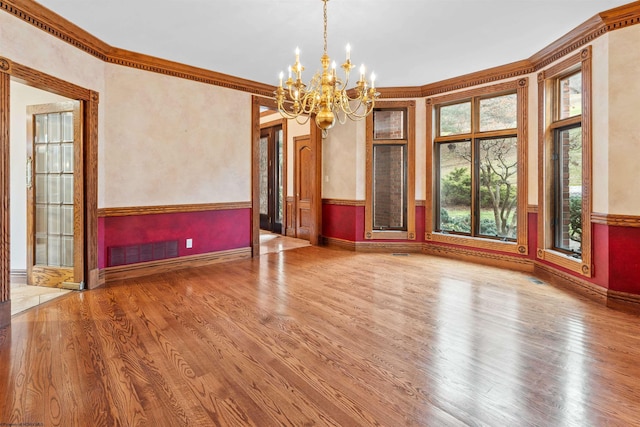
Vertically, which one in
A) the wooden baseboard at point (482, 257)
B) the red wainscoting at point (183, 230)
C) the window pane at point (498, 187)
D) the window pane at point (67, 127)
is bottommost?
the wooden baseboard at point (482, 257)

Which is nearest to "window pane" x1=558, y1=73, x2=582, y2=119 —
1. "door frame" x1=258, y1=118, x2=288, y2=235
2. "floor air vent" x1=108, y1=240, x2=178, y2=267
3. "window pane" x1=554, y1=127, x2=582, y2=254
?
"window pane" x1=554, y1=127, x2=582, y2=254

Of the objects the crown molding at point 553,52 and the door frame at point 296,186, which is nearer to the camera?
the crown molding at point 553,52

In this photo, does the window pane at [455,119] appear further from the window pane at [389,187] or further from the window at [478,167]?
the window pane at [389,187]

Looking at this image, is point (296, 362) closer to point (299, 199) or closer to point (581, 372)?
point (581, 372)

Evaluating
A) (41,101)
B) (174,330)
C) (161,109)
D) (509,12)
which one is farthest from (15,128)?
(509,12)

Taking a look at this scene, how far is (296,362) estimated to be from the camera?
2400 mm

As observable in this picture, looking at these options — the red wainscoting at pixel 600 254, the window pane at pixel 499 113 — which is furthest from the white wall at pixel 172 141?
the red wainscoting at pixel 600 254

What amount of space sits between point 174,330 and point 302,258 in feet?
9.94

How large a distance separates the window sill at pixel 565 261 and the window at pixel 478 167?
634mm

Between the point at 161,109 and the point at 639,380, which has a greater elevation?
the point at 161,109

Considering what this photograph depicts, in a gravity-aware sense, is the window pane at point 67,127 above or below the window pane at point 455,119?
below

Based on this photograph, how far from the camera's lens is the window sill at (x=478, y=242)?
517 centimetres

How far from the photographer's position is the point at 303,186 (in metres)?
7.83

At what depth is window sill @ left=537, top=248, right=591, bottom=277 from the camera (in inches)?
155
